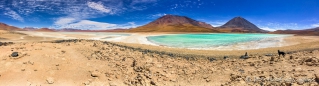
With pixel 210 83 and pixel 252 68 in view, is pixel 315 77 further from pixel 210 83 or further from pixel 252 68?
pixel 210 83

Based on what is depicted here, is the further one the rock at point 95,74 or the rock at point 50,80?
the rock at point 95,74

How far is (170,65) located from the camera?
27.0ft

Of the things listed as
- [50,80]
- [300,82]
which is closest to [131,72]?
[50,80]

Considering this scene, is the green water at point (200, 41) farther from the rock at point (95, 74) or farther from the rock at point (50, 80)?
the rock at point (50, 80)

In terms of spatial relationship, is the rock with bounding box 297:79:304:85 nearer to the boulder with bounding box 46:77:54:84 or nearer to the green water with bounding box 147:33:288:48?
the boulder with bounding box 46:77:54:84

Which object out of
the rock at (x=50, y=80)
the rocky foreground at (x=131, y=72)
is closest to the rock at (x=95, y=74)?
the rocky foreground at (x=131, y=72)

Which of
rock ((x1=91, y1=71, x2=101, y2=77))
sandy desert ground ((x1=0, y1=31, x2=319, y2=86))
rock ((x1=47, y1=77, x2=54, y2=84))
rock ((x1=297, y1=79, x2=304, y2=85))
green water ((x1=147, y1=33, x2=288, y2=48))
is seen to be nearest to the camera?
rock ((x1=297, y1=79, x2=304, y2=85))

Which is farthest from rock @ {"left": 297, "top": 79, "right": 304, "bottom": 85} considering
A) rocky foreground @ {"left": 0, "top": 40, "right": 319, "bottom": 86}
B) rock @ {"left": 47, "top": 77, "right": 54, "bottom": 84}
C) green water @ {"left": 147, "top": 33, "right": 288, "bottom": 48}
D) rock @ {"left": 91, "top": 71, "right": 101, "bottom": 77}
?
green water @ {"left": 147, "top": 33, "right": 288, "bottom": 48}

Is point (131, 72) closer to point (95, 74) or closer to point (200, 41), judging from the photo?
point (95, 74)

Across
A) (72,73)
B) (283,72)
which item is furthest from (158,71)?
(283,72)

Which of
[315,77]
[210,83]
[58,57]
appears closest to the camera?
[315,77]

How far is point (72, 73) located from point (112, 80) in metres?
1.46

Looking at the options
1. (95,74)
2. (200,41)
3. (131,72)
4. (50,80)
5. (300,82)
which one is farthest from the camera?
(200,41)

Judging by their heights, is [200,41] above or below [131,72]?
above
